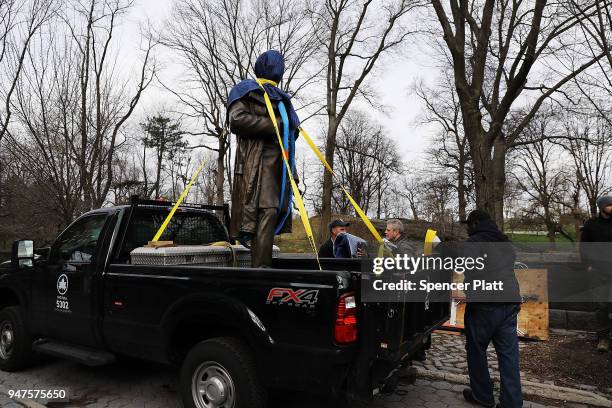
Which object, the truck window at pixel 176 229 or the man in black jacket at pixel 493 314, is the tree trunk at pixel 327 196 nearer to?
the truck window at pixel 176 229

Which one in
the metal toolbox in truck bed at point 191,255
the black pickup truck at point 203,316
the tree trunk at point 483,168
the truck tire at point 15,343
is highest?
the tree trunk at point 483,168

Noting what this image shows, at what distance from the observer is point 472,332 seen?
152 inches

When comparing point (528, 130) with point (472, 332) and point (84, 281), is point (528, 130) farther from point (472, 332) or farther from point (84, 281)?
point (84, 281)

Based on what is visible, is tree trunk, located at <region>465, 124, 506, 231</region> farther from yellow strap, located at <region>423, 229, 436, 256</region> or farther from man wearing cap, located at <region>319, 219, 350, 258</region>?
yellow strap, located at <region>423, 229, 436, 256</region>

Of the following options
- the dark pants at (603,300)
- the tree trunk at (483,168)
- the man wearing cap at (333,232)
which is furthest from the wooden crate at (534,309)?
the tree trunk at (483,168)

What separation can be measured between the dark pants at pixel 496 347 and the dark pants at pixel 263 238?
6.20 ft

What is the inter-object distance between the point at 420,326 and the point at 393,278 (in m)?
0.84

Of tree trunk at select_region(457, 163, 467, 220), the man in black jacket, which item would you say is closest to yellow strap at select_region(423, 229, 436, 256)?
the man in black jacket

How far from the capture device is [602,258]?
5590mm

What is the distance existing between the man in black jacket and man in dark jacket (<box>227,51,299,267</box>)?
179 cm

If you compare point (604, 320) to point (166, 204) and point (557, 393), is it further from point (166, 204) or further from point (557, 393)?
point (166, 204)

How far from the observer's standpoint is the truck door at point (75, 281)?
416cm

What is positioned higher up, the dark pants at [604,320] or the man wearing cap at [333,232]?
the man wearing cap at [333,232]

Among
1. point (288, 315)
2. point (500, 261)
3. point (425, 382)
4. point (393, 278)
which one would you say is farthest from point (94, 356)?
point (500, 261)
